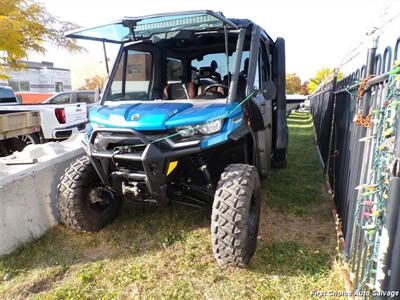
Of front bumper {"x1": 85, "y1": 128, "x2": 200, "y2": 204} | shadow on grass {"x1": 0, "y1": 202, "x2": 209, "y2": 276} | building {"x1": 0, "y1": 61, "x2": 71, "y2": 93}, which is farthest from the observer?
building {"x1": 0, "y1": 61, "x2": 71, "y2": 93}

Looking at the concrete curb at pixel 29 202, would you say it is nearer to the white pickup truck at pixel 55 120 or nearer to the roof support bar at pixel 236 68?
the roof support bar at pixel 236 68

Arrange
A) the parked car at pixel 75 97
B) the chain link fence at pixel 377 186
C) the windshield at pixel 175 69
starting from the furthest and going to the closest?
the parked car at pixel 75 97 < the windshield at pixel 175 69 < the chain link fence at pixel 377 186

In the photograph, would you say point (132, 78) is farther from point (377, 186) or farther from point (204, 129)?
point (377, 186)

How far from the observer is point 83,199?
3699mm

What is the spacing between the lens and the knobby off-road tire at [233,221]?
2918mm

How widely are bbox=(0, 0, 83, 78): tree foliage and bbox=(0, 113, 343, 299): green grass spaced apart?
28.0 ft

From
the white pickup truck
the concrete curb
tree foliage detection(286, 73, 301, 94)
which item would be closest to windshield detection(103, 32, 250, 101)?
the concrete curb

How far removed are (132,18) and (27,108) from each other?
Answer: 525 cm

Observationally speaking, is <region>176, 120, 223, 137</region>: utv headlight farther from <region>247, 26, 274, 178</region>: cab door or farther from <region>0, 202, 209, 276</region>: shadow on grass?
<region>0, 202, 209, 276</region>: shadow on grass

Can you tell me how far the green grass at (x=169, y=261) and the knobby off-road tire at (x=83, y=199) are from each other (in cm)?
18

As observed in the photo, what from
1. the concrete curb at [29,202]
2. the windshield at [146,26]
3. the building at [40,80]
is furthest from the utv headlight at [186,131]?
the building at [40,80]

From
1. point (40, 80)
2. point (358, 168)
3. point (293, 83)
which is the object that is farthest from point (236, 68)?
point (293, 83)

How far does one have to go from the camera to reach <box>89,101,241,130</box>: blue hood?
3.10 metres

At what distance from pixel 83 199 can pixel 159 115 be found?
1.40 meters
